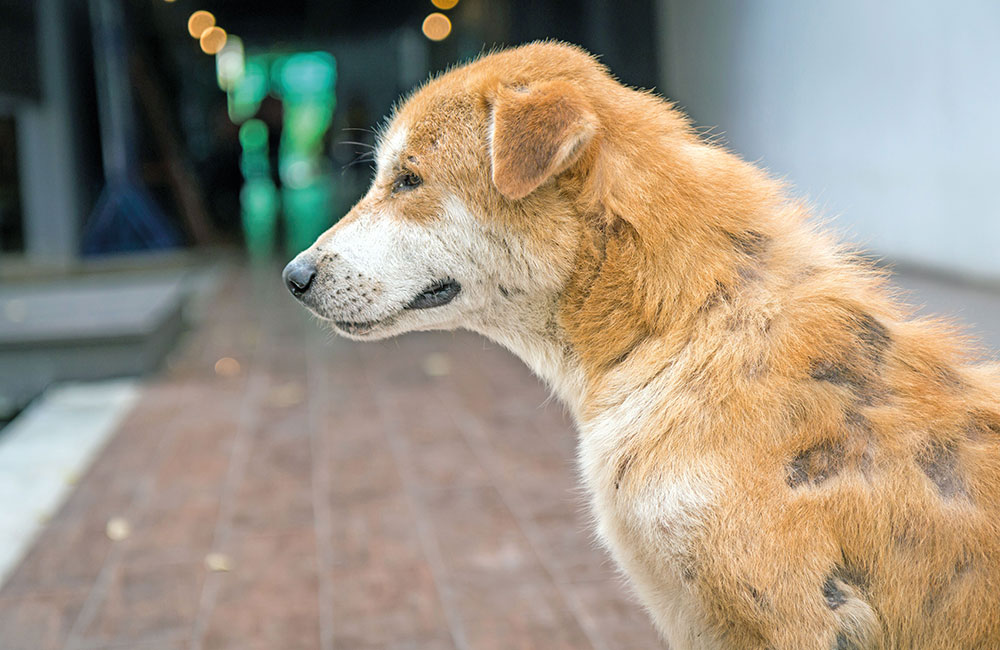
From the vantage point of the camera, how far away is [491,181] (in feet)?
6.09

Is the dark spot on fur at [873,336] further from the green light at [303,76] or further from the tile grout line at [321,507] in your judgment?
the green light at [303,76]

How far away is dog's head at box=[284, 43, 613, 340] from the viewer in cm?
172

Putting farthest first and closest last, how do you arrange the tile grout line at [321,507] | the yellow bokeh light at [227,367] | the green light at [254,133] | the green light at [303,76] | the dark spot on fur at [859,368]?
1. the green light at [303,76]
2. the green light at [254,133]
3. the yellow bokeh light at [227,367]
4. the tile grout line at [321,507]
5. the dark spot on fur at [859,368]

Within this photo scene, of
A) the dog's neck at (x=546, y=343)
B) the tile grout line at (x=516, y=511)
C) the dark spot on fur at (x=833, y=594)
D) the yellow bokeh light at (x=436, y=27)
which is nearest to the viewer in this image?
the dark spot on fur at (x=833, y=594)

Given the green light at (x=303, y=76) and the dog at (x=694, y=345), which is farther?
the green light at (x=303, y=76)

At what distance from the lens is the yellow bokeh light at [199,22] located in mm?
16375

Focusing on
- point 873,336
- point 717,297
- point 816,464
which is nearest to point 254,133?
point 717,297

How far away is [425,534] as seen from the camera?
11.6 feet

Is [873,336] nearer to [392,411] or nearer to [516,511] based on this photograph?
[516,511]

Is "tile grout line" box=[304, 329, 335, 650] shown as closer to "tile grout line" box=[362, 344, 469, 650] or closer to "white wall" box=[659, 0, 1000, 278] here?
"tile grout line" box=[362, 344, 469, 650]

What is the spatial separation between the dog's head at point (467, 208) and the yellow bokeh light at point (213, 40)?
59.4 ft

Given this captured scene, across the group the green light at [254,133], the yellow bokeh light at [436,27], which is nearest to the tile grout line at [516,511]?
the yellow bokeh light at [436,27]

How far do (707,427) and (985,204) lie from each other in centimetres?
242

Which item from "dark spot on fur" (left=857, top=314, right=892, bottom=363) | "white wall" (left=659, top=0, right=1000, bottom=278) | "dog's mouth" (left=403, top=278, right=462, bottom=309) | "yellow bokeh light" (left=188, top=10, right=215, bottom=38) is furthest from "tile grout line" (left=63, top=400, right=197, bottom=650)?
"yellow bokeh light" (left=188, top=10, right=215, bottom=38)
